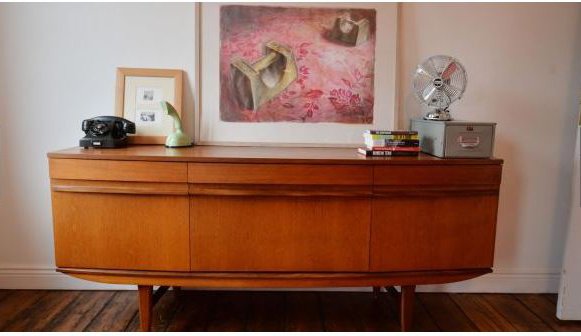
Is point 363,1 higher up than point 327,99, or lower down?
higher up

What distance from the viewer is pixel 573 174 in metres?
2.19

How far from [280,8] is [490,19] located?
1155 mm

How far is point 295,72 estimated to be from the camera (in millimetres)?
2195

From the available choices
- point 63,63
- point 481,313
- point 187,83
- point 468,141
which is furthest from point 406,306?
point 63,63

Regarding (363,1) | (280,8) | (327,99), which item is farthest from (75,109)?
(363,1)

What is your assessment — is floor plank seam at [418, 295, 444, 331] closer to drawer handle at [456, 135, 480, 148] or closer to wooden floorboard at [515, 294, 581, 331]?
wooden floorboard at [515, 294, 581, 331]

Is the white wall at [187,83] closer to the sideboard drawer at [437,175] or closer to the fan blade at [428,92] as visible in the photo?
the fan blade at [428,92]

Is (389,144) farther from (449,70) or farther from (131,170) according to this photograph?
(131,170)

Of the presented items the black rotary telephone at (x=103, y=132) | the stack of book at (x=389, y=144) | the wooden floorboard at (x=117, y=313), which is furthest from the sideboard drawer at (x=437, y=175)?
the wooden floorboard at (x=117, y=313)

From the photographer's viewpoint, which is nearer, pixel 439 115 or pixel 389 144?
pixel 389 144

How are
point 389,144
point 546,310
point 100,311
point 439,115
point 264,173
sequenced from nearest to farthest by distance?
point 264,173 < point 389,144 < point 439,115 < point 100,311 < point 546,310

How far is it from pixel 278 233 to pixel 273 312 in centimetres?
63

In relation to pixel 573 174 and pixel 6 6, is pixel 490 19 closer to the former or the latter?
pixel 573 174

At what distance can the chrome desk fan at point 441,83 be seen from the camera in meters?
2.03
